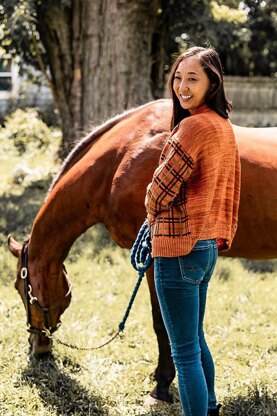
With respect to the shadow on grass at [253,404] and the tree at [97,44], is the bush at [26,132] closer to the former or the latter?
the tree at [97,44]

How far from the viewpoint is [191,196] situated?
248 cm

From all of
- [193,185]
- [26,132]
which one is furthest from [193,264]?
[26,132]

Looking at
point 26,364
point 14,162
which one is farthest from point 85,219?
point 14,162

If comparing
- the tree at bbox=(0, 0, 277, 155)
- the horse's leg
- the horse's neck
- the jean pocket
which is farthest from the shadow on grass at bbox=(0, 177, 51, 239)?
the jean pocket

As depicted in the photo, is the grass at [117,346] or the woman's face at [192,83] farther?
the grass at [117,346]

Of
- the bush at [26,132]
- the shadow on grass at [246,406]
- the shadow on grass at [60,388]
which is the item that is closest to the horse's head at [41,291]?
the shadow on grass at [60,388]

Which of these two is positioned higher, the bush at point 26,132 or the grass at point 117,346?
the bush at point 26,132

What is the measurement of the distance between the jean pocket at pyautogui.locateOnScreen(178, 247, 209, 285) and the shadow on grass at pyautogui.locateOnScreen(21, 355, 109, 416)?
1473 mm

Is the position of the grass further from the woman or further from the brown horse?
the woman

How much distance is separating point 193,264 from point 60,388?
1746 millimetres

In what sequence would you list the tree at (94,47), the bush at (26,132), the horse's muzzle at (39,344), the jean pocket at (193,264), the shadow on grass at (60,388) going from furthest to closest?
1. the bush at (26,132)
2. the tree at (94,47)
3. the horse's muzzle at (39,344)
4. the shadow on grass at (60,388)
5. the jean pocket at (193,264)

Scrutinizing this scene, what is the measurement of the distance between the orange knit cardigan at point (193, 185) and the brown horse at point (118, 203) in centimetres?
95

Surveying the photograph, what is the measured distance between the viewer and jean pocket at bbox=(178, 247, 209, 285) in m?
2.49

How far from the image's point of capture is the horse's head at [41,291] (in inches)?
153
